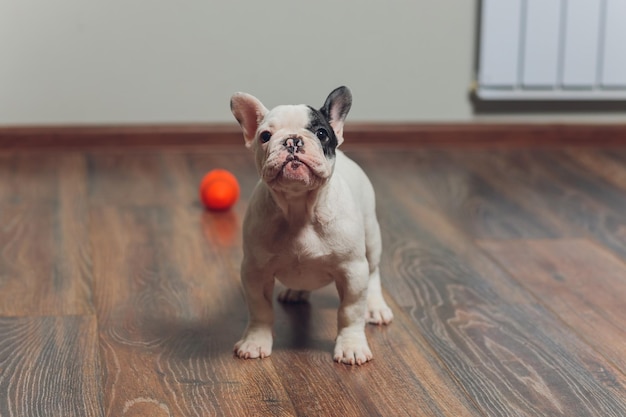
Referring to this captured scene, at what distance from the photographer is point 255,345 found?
6.37 ft

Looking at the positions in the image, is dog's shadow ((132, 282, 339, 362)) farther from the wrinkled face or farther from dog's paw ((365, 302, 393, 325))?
the wrinkled face

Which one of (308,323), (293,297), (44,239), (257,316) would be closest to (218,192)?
(44,239)

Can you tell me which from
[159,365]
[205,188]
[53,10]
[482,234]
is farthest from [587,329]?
[53,10]

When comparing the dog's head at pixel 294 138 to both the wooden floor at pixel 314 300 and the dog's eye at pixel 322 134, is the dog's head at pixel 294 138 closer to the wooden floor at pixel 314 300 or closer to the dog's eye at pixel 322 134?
the dog's eye at pixel 322 134

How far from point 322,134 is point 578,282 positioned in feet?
3.01

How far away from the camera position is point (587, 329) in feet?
6.91

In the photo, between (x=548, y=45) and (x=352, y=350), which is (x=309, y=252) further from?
(x=548, y=45)

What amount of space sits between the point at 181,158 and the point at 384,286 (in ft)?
4.62

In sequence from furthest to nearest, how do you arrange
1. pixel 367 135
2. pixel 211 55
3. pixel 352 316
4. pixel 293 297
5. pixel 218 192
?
pixel 367 135 < pixel 211 55 < pixel 218 192 < pixel 293 297 < pixel 352 316

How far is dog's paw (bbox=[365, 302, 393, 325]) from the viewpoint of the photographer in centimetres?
212

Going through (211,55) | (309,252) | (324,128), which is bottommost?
(309,252)

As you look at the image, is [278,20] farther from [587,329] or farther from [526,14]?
[587,329]

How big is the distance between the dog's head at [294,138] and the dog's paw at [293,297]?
0.50 m

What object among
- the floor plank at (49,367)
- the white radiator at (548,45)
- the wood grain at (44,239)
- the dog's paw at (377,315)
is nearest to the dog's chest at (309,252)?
the dog's paw at (377,315)
